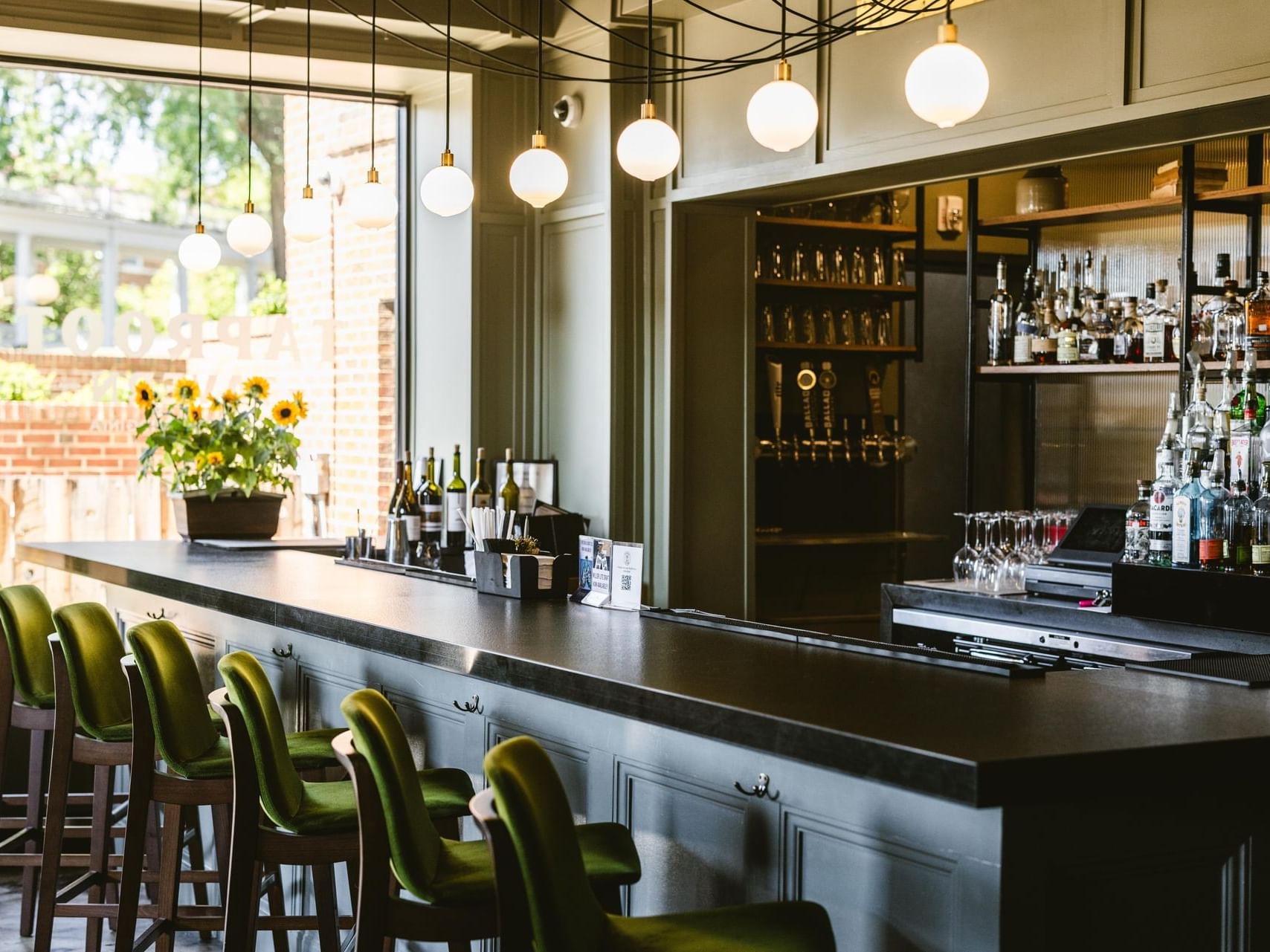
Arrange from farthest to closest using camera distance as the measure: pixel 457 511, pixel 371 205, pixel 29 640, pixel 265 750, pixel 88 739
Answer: pixel 457 511, pixel 371 205, pixel 29 640, pixel 88 739, pixel 265 750

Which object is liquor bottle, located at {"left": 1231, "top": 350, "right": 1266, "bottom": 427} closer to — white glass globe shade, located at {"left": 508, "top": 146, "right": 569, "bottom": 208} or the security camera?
white glass globe shade, located at {"left": 508, "top": 146, "right": 569, "bottom": 208}

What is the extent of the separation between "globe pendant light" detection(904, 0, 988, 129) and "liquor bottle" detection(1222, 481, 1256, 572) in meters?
1.48

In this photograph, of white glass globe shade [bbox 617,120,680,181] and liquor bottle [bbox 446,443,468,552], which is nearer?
white glass globe shade [bbox 617,120,680,181]

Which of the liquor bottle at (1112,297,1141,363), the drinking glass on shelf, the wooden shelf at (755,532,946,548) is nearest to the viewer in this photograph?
the liquor bottle at (1112,297,1141,363)

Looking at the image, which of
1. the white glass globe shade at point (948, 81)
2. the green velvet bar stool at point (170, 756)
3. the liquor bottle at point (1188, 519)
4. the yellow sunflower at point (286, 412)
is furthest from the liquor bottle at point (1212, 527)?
the yellow sunflower at point (286, 412)

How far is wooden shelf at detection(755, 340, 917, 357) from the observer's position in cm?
611

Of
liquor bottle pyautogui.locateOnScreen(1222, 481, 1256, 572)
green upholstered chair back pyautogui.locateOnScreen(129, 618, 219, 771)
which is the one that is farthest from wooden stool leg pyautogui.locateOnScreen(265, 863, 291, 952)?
liquor bottle pyautogui.locateOnScreen(1222, 481, 1256, 572)

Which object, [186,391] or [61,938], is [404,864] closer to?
[61,938]

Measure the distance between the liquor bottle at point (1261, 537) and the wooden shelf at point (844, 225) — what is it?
2749mm

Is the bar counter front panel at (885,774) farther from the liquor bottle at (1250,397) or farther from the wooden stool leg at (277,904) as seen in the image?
the liquor bottle at (1250,397)

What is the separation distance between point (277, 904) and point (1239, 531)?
259cm

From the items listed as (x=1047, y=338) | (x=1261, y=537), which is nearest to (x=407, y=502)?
(x=1047, y=338)

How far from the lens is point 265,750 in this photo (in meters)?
2.73

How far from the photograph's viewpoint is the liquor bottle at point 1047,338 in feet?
17.1
